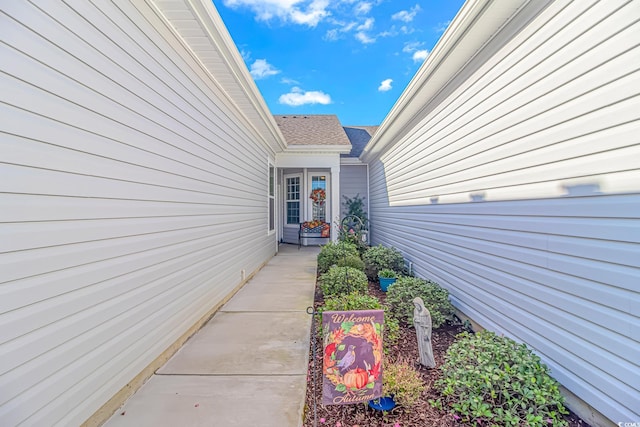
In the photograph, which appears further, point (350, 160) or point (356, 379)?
point (350, 160)

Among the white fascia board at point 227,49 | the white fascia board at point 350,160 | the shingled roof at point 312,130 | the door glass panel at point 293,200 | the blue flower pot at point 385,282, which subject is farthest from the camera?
the door glass panel at point 293,200

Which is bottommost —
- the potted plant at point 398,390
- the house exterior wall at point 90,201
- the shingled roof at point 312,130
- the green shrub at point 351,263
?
the potted plant at point 398,390

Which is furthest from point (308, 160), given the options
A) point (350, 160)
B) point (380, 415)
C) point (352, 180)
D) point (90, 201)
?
point (380, 415)

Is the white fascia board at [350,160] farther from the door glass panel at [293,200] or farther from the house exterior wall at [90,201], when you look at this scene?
the house exterior wall at [90,201]

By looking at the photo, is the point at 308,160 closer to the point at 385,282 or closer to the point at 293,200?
the point at 293,200

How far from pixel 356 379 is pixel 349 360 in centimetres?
13

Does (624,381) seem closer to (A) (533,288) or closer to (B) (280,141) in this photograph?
(A) (533,288)

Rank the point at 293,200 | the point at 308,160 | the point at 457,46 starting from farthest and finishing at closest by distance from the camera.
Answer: the point at 293,200
the point at 308,160
the point at 457,46

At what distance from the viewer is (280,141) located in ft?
24.4

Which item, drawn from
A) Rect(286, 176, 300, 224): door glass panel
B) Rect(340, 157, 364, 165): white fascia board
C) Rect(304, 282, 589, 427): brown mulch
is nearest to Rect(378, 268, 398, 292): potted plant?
Rect(304, 282, 589, 427): brown mulch

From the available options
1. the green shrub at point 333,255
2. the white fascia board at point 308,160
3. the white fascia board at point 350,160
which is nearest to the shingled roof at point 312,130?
the white fascia board at point 308,160

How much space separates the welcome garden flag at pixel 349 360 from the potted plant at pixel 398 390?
133mm

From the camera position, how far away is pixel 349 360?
1.91 meters

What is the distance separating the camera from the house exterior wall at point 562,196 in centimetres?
162
